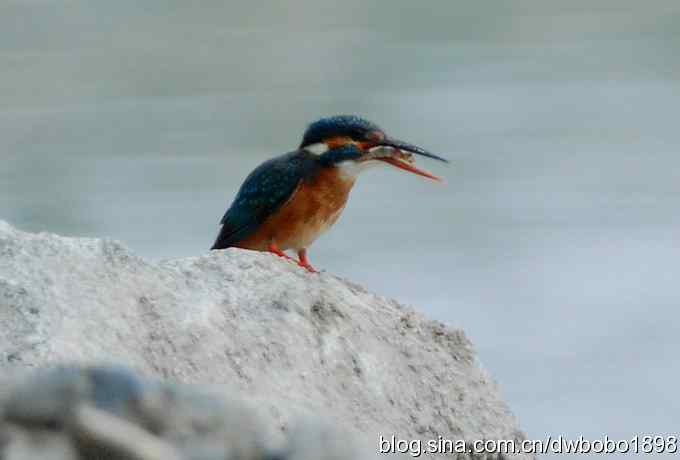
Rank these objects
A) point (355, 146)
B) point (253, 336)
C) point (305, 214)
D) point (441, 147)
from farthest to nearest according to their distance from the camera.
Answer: point (441, 147)
point (355, 146)
point (305, 214)
point (253, 336)

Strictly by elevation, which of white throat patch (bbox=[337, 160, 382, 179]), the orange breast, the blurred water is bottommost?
the orange breast

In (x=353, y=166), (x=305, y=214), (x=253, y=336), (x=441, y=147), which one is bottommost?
(x=253, y=336)

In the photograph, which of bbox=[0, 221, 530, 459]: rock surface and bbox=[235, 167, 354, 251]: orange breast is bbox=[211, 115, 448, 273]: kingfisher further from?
bbox=[0, 221, 530, 459]: rock surface

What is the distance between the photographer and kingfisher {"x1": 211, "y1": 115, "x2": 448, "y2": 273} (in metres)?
5.03

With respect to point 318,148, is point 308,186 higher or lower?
lower

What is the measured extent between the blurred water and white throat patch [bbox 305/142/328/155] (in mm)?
2229

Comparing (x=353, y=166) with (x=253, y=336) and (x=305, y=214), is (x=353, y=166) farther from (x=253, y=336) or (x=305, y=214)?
(x=253, y=336)

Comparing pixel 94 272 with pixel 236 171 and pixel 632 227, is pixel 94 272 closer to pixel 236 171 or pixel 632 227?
pixel 632 227

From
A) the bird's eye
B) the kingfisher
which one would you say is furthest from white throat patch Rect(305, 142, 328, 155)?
the bird's eye

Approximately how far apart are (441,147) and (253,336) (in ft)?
25.6

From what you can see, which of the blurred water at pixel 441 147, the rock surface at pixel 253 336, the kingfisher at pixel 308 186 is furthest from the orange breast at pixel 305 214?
the blurred water at pixel 441 147

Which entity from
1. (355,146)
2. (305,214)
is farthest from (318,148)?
(305,214)

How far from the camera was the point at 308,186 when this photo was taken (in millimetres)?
5047

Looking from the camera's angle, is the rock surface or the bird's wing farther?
the bird's wing
